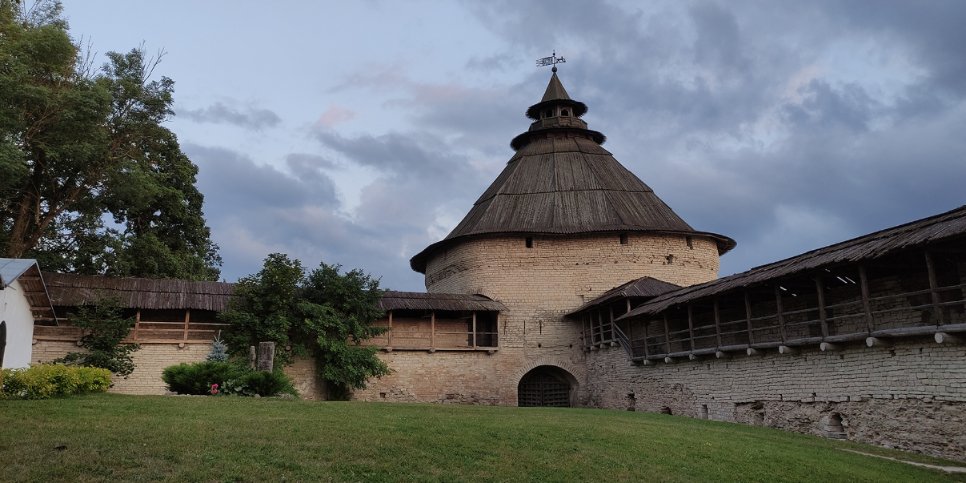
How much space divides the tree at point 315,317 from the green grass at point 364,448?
26.1ft

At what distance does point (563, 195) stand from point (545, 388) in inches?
317

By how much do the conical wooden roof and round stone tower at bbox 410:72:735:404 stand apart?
0.06m

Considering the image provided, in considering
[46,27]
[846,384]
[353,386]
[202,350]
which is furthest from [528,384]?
[46,27]

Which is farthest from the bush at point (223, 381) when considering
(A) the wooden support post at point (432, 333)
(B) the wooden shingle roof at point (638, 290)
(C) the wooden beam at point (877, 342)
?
(C) the wooden beam at point (877, 342)

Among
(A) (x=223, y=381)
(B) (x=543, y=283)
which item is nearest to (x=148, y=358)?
(A) (x=223, y=381)

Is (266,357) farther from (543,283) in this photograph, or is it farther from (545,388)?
(545,388)

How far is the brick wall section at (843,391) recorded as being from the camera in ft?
42.8

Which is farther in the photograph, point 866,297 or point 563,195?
point 563,195

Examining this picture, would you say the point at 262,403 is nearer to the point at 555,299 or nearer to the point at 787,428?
the point at 787,428

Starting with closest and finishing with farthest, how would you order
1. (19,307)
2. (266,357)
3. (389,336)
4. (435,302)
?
(19,307)
(266,357)
(389,336)
(435,302)

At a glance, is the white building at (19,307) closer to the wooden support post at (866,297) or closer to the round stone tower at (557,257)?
the round stone tower at (557,257)

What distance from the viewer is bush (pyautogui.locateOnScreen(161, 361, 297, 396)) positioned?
16.8 meters

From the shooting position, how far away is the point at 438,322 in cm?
2666

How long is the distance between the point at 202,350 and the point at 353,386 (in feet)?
16.0
